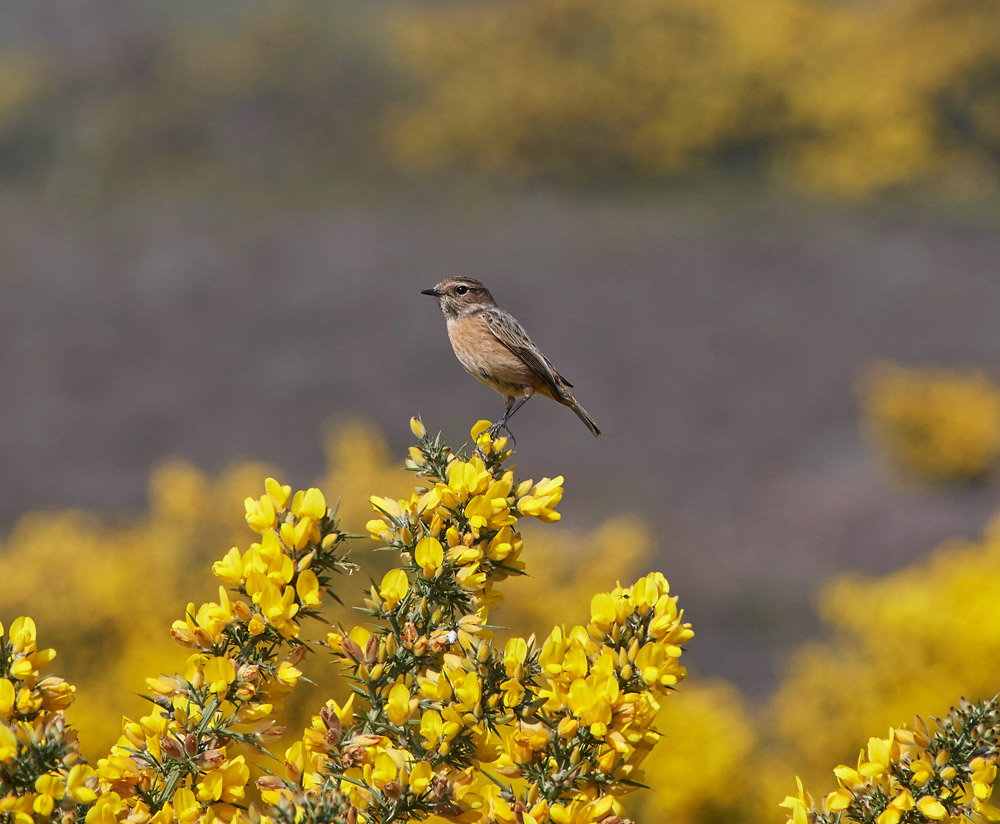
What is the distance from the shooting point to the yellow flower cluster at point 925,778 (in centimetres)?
187

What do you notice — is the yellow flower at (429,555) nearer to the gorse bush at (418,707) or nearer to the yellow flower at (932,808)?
the gorse bush at (418,707)

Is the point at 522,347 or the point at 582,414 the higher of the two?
the point at 522,347

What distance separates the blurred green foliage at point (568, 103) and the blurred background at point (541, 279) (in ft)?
0.28

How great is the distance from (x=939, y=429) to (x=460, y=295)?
11756mm

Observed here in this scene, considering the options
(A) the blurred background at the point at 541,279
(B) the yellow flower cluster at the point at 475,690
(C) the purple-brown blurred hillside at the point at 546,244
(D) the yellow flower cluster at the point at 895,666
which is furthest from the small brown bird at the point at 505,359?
(C) the purple-brown blurred hillside at the point at 546,244

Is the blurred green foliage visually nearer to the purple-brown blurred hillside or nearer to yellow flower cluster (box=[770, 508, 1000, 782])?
the purple-brown blurred hillside

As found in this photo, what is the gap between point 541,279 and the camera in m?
19.7

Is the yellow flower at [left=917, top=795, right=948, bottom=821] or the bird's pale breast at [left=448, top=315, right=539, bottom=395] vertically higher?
the bird's pale breast at [left=448, top=315, right=539, bottom=395]

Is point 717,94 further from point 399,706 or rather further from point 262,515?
point 399,706

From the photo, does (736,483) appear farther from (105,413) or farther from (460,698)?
(460,698)

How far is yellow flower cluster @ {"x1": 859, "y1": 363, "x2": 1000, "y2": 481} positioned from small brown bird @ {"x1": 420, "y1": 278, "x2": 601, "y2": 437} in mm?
11781

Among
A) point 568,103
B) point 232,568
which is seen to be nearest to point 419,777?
point 232,568

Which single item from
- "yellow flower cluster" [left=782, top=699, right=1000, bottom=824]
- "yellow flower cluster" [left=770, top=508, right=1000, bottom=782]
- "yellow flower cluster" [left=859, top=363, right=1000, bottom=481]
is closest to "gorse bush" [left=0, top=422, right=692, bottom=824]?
"yellow flower cluster" [left=782, top=699, right=1000, bottom=824]

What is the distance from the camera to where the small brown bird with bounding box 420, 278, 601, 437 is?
11.8 feet
